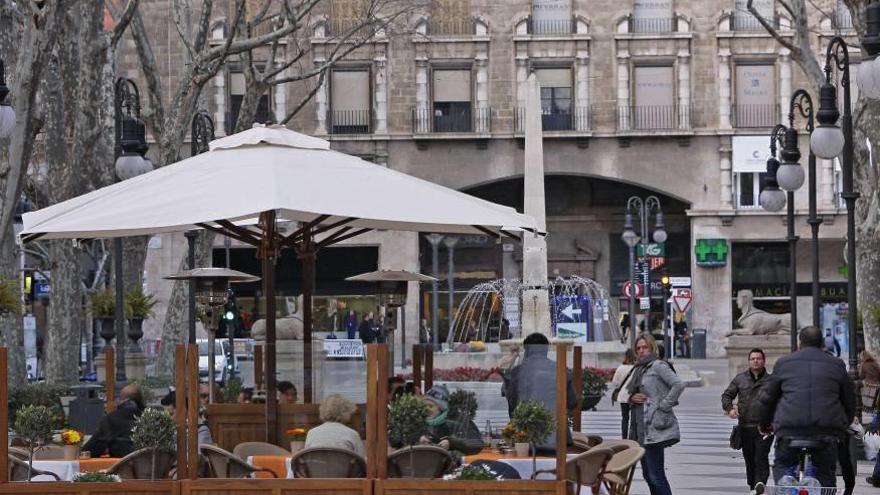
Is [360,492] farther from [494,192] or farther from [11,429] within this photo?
[494,192]

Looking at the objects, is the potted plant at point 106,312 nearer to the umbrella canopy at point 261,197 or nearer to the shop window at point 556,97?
the umbrella canopy at point 261,197

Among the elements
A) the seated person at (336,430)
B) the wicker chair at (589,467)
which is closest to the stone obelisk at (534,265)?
the wicker chair at (589,467)

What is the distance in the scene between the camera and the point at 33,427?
12.5m

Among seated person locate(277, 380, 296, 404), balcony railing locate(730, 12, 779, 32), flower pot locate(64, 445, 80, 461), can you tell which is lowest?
flower pot locate(64, 445, 80, 461)

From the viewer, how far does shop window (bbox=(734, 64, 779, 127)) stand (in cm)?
5741

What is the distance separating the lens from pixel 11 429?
12.8 meters

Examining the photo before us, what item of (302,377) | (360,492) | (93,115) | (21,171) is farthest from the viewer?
(93,115)

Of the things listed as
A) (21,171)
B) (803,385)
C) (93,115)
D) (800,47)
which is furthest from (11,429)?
(800,47)

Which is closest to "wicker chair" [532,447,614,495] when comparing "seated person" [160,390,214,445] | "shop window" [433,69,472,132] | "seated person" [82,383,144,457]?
"seated person" [160,390,214,445]

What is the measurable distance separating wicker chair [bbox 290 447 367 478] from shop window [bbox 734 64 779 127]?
46848 mm

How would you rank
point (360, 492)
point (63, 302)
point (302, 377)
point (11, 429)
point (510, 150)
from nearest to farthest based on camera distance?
point (360, 492) → point (11, 429) → point (302, 377) → point (63, 302) → point (510, 150)

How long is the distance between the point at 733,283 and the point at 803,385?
46.1 metres

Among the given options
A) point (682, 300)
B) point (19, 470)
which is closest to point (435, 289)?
point (682, 300)

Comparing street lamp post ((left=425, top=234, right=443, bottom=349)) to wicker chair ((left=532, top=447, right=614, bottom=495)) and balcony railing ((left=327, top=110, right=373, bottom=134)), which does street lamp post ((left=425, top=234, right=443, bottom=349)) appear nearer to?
balcony railing ((left=327, top=110, right=373, bottom=134))
